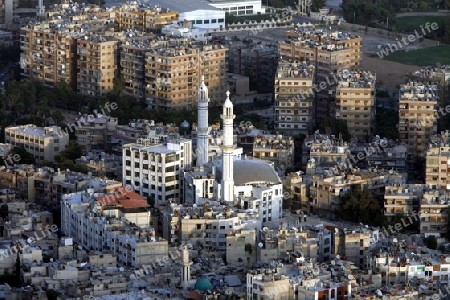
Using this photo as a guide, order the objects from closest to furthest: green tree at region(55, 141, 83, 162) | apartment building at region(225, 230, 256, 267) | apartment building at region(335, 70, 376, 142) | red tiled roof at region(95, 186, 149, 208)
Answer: apartment building at region(225, 230, 256, 267)
red tiled roof at region(95, 186, 149, 208)
green tree at region(55, 141, 83, 162)
apartment building at region(335, 70, 376, 142)

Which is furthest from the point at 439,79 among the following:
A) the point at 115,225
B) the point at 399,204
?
the point at 115,225

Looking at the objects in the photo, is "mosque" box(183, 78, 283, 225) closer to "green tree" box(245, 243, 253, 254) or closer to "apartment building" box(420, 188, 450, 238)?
"green tree" box(245, 243, 253, 254)

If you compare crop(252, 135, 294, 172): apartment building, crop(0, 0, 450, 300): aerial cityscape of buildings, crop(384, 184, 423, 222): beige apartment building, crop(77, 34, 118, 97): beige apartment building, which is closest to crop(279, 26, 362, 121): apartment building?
crop(0, 0, 450, 300): aerial cityscape of buildings

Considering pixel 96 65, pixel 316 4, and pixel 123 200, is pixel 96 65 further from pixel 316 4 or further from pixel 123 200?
pixel 316 4

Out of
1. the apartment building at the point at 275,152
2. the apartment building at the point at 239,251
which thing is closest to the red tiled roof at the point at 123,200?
the apartment building at the point at 239,251

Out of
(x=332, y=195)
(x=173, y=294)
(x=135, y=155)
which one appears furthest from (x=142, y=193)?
(x=173, y=294)
